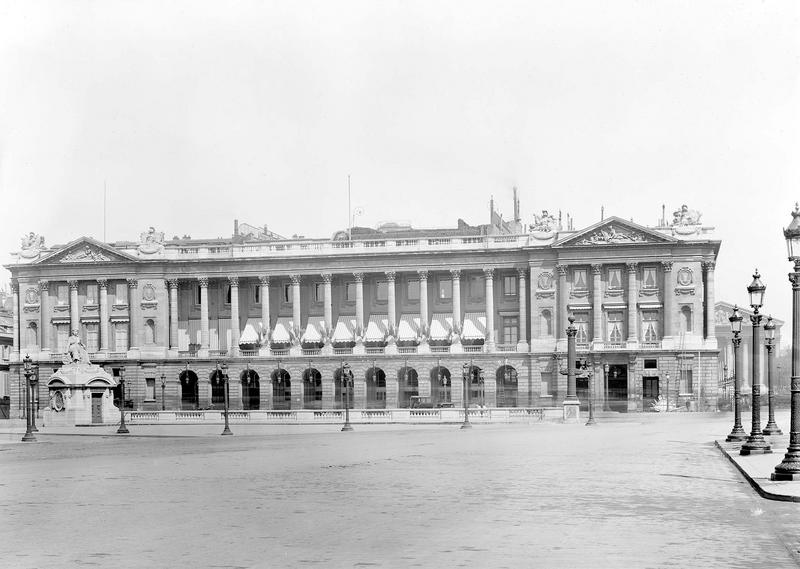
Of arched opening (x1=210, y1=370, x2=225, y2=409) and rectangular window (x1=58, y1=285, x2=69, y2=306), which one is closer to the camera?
arched opening (x1=210, y1=370, x2=225, y2=409)

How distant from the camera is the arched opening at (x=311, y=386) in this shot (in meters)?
104

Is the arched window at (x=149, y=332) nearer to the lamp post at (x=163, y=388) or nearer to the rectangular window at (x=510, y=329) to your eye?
the lamp post at (x=163, y=388)

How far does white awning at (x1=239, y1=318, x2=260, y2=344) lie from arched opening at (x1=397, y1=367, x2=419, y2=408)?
13927mm

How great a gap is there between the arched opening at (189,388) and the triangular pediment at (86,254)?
11404 millimetres

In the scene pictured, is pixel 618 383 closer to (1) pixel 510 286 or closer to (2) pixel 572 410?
(1) pixel 510 286

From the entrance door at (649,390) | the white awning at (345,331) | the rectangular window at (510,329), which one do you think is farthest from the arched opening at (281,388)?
the entrance door at (649,390)

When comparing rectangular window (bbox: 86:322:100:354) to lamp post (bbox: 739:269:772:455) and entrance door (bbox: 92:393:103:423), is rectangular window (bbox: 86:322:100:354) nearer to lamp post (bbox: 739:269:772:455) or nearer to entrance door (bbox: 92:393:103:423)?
entrance door (bbox: 92:393:103:423)

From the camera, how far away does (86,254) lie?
107 metres

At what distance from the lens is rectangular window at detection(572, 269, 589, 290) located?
98375 millimetres

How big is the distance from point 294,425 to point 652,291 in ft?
122

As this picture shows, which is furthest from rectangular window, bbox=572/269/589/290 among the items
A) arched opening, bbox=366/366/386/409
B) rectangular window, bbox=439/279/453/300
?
arched opening, bbox=366/366/386/409

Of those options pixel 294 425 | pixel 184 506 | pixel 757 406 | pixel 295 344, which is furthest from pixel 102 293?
pixel 184 506

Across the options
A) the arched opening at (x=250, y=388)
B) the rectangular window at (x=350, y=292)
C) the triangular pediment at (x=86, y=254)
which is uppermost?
the triangular pediment at (x=86, y=254)

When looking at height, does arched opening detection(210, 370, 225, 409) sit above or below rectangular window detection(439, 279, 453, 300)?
below
